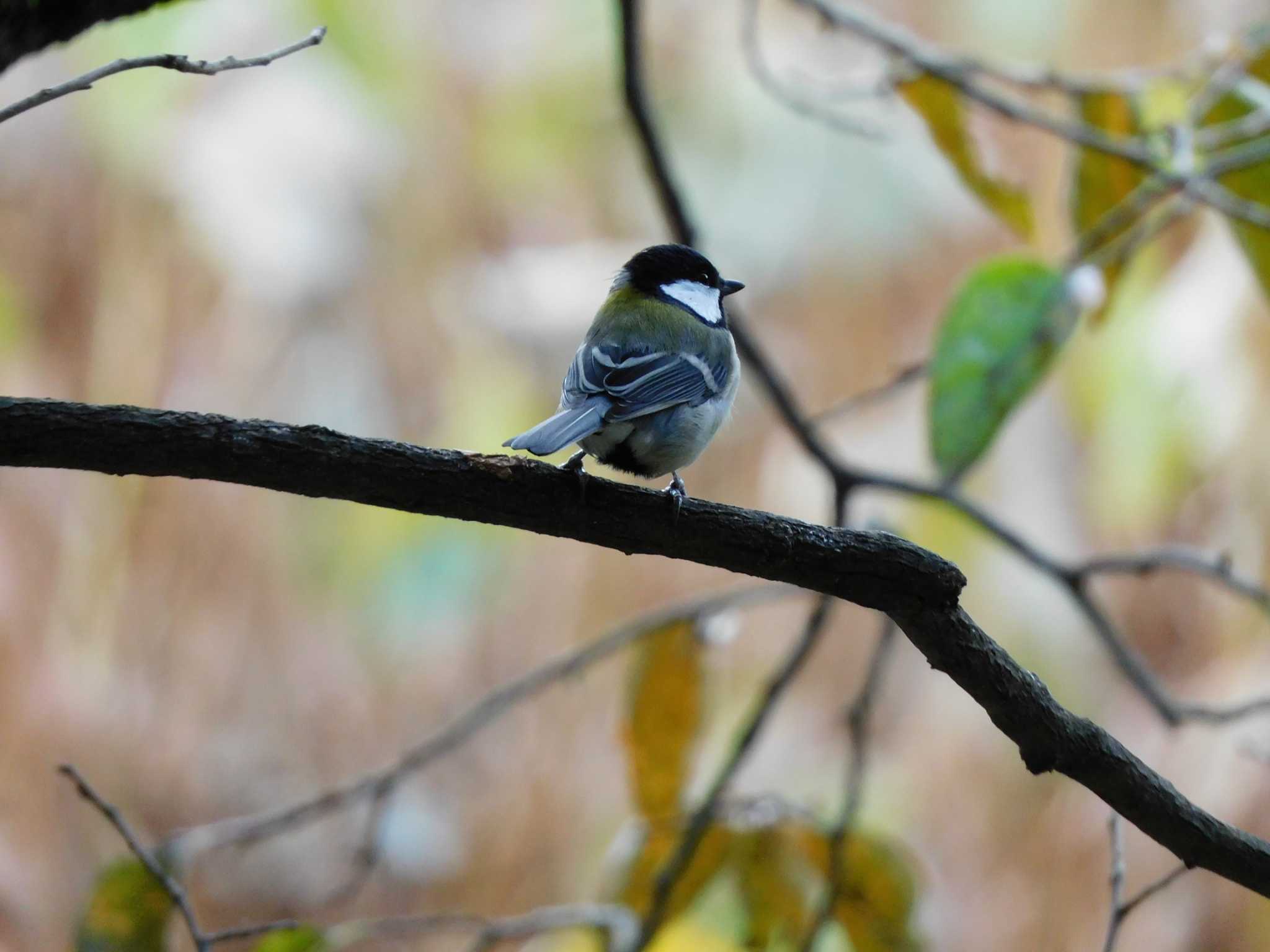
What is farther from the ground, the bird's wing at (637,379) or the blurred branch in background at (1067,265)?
the blurred branch in background at (1067,265)

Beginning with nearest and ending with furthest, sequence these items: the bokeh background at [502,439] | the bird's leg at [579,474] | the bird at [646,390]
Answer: the bird's leg at [579,474]
the bird at [646,390]
the bokeh background at [502,439]

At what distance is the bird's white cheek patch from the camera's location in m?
1.58

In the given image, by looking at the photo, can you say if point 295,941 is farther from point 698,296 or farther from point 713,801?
point 698,296

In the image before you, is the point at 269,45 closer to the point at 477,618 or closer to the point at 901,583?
the point at 477,618

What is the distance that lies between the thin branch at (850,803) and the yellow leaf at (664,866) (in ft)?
0.51

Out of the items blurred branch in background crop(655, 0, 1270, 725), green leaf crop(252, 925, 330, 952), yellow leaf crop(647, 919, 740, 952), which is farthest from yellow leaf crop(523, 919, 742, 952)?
blurred branch in background crop(655, 0, 1270, 725)

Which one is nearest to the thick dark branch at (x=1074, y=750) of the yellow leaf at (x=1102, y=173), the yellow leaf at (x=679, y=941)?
the yellow leaf at (x=679, y=941)

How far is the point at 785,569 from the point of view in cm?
86

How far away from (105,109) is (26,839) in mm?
1430

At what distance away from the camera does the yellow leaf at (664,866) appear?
158 centimetres

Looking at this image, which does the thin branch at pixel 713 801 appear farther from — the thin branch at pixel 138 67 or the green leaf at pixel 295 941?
the thin branch at pixel 138 67

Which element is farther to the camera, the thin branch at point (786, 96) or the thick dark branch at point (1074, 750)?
the thin branch at point (786, 96)

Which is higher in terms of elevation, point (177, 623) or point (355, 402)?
point (355, 402)

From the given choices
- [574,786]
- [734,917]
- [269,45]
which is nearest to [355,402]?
[269,45]
